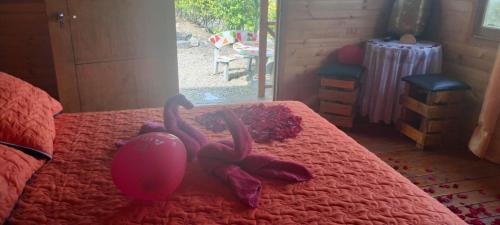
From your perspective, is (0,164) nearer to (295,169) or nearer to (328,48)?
(295,169)

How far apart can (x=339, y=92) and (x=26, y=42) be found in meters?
2.45

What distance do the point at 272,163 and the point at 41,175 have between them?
2.56 feet

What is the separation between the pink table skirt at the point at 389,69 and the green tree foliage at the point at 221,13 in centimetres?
285

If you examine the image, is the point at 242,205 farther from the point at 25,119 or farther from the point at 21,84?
the point at 21,84

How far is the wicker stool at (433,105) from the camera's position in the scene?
2789 mm

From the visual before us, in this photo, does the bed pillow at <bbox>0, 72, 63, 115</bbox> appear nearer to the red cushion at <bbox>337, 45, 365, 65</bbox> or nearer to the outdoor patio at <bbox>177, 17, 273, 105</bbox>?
the red cushion at <bbox>337, 45, 365, 65</bbox>

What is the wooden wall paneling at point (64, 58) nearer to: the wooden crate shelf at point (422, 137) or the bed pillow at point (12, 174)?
the bed pillow at point (12, 174)

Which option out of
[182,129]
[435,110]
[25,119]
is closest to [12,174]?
[25,119]

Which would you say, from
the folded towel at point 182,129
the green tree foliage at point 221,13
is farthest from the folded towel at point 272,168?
the green tree foliage at point 221,13

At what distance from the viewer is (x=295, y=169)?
1.32 metres

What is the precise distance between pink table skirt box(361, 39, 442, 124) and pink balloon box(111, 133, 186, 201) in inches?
92.5

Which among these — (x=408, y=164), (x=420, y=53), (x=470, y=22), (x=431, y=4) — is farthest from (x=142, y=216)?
(x=431, y=4)

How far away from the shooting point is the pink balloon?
1091 mm

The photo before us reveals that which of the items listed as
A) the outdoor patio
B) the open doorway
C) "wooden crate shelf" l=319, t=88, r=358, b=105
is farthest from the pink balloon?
the outdoor patio
